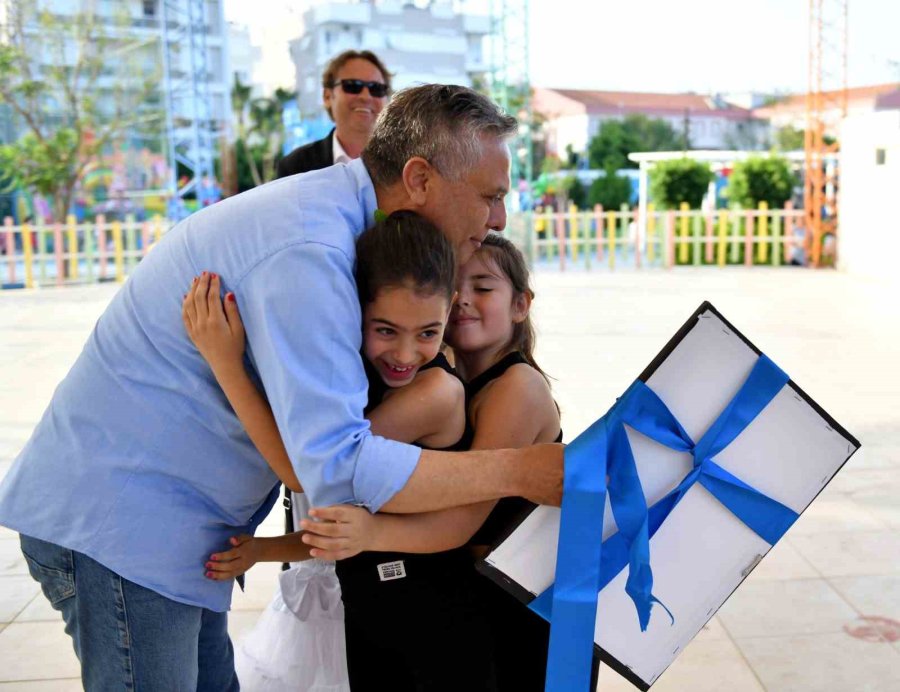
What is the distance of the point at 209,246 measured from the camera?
1363 mm

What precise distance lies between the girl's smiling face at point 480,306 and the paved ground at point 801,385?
1.35 metres

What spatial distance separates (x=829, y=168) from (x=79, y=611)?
15504 mm

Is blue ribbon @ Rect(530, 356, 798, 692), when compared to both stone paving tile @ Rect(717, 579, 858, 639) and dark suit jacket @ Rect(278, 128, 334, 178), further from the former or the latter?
dark suit jacket @ Rect(278, 128, 334, 178)

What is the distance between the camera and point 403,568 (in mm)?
1609

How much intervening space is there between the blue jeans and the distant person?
86.8 inches

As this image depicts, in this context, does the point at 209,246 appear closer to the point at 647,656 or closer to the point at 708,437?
the point at 708,437

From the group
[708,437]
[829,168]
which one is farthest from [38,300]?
[708,437]

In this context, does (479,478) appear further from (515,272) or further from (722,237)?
(722,237)

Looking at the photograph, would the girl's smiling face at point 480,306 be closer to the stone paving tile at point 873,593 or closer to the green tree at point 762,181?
the stone paving tile at point 873,593

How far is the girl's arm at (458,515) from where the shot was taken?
4.44 ft

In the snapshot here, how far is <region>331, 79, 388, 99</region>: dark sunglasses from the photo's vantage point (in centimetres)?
377

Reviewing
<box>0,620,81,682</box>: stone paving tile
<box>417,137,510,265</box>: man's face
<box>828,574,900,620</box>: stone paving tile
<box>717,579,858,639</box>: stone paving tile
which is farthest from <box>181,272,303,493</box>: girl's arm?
<box>828,574,900,620</box>: stone paving tile

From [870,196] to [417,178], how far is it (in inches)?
526

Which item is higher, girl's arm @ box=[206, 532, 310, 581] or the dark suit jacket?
the dark suit jacket
